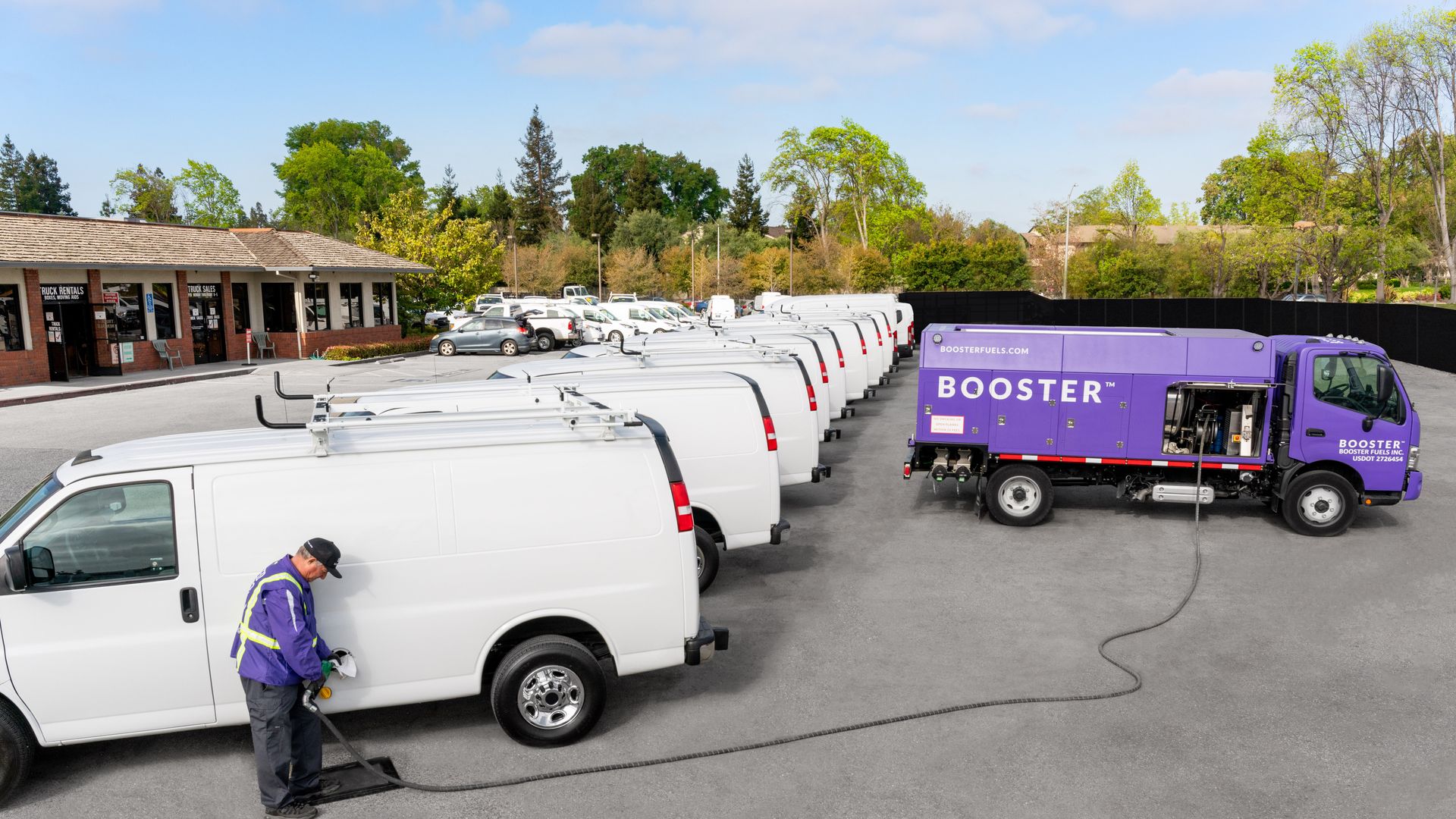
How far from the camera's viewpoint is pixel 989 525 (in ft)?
40.2

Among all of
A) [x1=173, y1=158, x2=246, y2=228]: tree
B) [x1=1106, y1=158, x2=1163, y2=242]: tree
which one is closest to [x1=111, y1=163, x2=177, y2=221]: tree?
[x1=173, y1=158, x2=246, y2=228]: tree

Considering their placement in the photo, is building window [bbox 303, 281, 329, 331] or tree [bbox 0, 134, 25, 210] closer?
building window [bbox 303, 281, 329, 331]

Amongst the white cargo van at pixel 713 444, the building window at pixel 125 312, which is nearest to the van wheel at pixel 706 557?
the white cargo van at pixel 713 444

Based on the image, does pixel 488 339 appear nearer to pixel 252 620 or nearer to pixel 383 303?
pixel 383 303

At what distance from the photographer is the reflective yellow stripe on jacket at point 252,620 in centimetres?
533

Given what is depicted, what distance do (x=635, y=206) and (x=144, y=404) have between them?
90.4 metres

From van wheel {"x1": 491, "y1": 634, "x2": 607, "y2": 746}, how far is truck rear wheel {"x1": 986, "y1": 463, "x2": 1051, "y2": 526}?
715 centimetres

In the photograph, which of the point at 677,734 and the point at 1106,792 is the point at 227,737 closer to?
the point at 677,734

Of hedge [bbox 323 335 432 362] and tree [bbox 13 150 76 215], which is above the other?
tree [bbox 13 150 76 215]

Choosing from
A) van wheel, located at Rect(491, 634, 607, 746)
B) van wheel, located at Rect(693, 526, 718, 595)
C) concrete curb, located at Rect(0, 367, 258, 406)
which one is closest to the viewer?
van wheel, located at Rect(491, 634, 607, 746)

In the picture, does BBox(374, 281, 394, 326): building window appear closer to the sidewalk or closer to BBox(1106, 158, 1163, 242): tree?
the sidewalk

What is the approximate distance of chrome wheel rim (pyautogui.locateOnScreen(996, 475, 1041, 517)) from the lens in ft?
40.0


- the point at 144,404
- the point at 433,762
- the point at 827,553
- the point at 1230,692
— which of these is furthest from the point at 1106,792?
the point at 144,404

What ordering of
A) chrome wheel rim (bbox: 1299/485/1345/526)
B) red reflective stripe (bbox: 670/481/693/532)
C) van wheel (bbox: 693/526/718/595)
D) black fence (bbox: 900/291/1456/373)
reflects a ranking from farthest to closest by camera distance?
black fence (bbox: 900/291/1456/373) < chrome wheel rim (bbox: 1299/485/1345/526) < van wheel (bbox: 693/526/718/595) < red reflective stripe (bbox: 670/481/693/532)
